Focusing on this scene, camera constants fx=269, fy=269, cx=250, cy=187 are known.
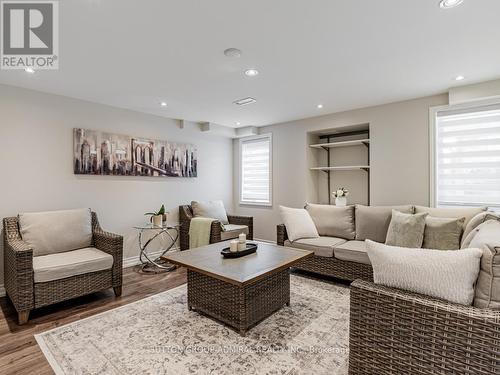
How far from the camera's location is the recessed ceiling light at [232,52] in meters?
2.30

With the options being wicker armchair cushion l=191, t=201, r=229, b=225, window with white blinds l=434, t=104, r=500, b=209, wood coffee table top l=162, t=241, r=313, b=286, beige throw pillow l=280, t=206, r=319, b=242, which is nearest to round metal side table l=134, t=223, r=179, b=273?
wicker armchair cushion l=191, t=201, r=229, b=225

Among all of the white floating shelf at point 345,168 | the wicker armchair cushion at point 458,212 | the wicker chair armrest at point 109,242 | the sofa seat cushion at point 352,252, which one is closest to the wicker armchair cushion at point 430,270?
the sofa seat cushion at point 352,252

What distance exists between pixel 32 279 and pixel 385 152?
4397mm

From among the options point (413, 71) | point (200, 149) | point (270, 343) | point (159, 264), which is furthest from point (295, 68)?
point (159, 264)

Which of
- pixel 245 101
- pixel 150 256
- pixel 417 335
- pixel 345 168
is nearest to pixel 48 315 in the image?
pixel 150 256

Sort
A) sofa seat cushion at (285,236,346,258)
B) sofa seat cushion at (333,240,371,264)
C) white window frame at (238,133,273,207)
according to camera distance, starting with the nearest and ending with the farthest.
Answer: sofa seat cushion at (333,240,371,264) → sofa seat cushion at (285,236,346,258) → white window frame at (238,133,273,207)

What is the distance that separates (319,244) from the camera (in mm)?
3451

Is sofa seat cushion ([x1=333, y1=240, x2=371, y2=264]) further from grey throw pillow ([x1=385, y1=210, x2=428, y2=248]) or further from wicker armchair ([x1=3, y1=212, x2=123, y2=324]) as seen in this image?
wicker armchair ([x1=3, y1=212, x2=123, y2=324])

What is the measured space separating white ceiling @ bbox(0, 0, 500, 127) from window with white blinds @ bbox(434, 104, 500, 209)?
1.56 ft

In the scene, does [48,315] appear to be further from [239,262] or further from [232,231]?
[232,231]

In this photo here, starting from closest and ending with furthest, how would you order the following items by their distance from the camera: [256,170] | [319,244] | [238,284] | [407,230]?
[238,284] → [407,230] → [319,244] → [256,170]

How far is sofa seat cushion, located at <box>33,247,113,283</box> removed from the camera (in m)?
2.48

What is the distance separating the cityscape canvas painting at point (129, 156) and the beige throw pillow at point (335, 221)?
238 cm

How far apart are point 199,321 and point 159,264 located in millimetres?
1947
